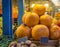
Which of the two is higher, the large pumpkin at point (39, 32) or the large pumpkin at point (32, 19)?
the large pumpkin at point (32, 19)

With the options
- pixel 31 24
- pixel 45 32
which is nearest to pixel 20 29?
pixel 31 24

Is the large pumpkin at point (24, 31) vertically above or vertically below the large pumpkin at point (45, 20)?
below

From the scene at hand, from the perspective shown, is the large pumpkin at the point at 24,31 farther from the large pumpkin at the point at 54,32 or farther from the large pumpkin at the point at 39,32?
the large pumpkin at the point at 54,32

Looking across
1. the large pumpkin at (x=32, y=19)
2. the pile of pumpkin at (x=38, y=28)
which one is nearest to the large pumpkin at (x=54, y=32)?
the pile of pumpkin at (x=38, y=28)

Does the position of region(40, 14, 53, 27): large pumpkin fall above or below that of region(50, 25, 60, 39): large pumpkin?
above

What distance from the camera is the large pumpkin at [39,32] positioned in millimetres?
1861

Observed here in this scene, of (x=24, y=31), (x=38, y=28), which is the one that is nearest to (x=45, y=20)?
(x=38, y=28)

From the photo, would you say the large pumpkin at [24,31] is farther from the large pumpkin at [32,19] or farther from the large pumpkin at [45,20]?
the large pumpkin at [45,20]

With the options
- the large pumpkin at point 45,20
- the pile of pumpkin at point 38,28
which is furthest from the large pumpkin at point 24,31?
the large pumpkin at point 45,20

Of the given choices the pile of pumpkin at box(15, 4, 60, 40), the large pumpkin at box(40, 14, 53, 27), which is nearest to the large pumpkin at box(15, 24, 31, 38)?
the pile of pumpkin at box(15, 4, 60, 40)

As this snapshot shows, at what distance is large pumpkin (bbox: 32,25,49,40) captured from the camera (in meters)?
1.86

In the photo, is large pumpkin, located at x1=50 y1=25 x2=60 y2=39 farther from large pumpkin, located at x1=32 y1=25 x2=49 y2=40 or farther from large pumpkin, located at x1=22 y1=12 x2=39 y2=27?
large pumpkin, located at x1=22 y1=12 x2=39 y2=27

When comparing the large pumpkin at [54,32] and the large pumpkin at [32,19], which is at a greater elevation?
the large pumpkin at [32,19]

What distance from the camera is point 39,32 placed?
187 cm
